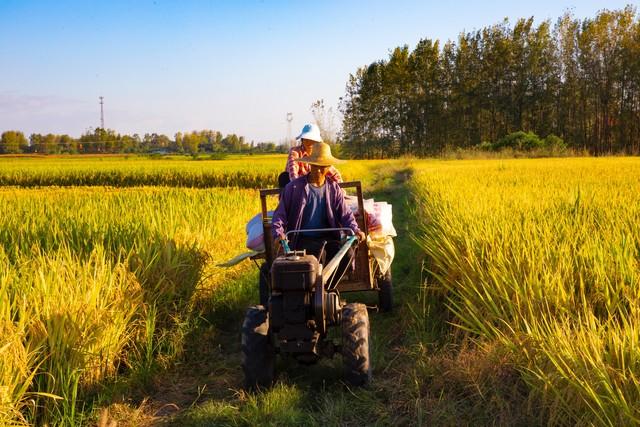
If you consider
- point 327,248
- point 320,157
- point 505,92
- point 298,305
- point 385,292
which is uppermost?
point 505,92

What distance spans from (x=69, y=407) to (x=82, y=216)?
3.55 meters

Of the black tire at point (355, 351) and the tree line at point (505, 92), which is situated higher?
the tree line at point (505, 92)

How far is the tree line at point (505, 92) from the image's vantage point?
40906 mm

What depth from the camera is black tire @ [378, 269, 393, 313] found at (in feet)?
15.4

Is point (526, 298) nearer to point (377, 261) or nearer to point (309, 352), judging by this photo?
point (309, 352)

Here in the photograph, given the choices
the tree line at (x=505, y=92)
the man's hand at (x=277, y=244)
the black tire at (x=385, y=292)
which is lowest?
the black tire at (x=385, y=292)

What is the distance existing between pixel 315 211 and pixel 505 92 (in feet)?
Result: 156

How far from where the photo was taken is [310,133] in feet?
15.1

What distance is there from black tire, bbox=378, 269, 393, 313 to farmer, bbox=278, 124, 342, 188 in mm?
974

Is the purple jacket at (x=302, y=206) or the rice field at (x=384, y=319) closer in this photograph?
the rice field at (x=384, y=319)

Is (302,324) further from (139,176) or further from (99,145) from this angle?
(99,145)

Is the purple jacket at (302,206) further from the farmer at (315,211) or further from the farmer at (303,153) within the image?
the farmer at (303,153)

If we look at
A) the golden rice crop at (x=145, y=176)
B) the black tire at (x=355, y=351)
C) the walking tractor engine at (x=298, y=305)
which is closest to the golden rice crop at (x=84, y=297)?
the walking tractor engine at (x=298, y=305)

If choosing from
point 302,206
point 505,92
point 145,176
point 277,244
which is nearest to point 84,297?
point 277,244
